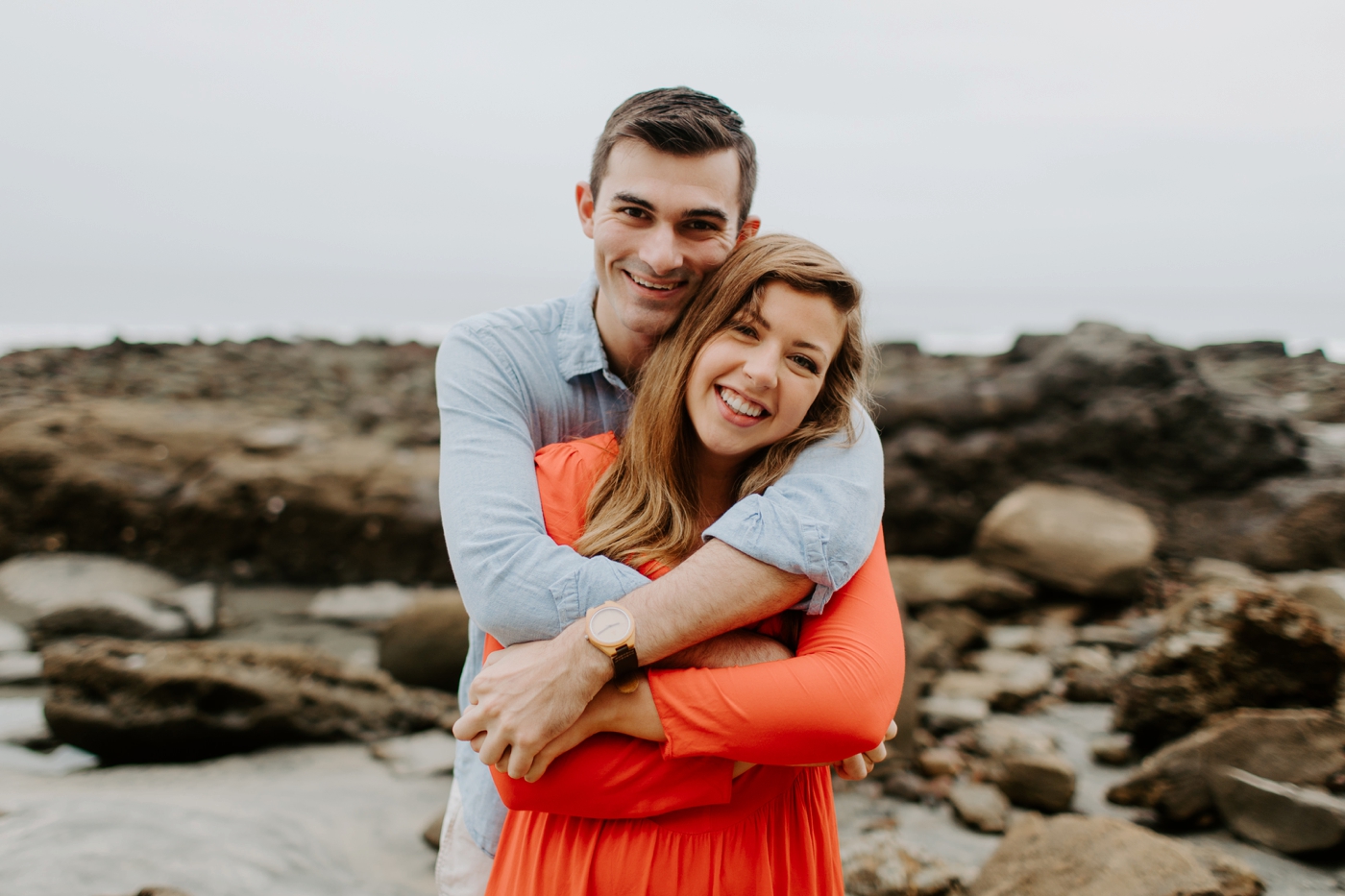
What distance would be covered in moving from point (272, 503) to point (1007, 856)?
682 centimetres

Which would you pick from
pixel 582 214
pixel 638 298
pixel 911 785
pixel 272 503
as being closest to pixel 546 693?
pixel 638 298

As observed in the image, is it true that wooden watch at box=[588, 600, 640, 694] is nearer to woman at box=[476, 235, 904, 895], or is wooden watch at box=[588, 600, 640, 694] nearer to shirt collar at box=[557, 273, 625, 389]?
woman at box=[476, 235, 904, 895]

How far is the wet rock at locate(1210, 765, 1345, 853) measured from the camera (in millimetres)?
3355

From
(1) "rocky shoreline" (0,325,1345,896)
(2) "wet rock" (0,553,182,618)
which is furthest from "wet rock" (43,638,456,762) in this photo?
(2) "wet rock" (0,553,182,618)

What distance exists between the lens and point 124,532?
24.0ft

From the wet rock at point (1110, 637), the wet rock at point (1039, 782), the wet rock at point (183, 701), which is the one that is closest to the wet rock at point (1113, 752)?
the wet rock at point (1039, 782)

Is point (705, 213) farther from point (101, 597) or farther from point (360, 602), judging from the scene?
point (101, 597)

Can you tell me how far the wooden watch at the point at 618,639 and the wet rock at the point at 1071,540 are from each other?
619 centimetres

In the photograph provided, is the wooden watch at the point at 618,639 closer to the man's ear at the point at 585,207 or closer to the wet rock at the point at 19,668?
the man's ear at the point at 585,207

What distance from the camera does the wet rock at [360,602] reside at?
7.23 meters

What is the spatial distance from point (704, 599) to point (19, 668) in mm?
6219

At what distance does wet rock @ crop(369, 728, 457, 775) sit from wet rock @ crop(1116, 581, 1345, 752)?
410cm

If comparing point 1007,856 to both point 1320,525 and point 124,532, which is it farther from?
point 124,532

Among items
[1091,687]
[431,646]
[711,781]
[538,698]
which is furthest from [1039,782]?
[431,646]
